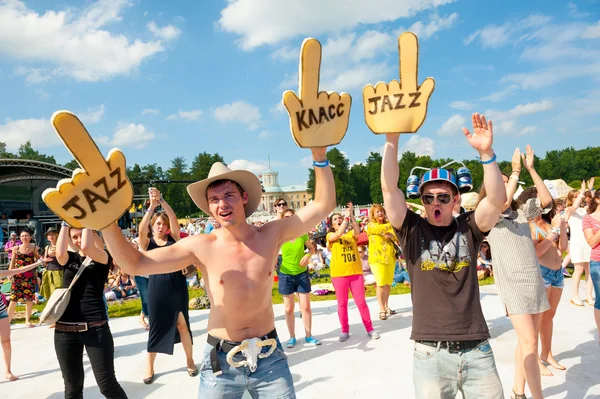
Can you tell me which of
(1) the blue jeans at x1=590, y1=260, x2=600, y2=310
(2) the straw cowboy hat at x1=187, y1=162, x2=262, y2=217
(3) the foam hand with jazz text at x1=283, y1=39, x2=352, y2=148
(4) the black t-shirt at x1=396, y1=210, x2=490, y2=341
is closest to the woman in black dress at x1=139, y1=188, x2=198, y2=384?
(2) the straw cowboy hat at x1=187, y1=162, x2=262, y2=217

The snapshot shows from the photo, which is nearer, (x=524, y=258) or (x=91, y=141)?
(x=91, y=141)

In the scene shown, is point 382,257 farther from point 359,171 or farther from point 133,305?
point 359,171

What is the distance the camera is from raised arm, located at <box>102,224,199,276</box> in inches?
78.1

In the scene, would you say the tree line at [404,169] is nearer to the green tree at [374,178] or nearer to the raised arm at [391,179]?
the green tree at [374,178]

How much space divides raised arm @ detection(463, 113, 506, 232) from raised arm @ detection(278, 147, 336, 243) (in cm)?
88

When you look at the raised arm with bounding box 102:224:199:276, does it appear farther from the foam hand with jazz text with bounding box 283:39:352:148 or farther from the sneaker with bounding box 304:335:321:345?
the sneaker with bounding box 304:335:321:345

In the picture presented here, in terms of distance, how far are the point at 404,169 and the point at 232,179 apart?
89543 millimetres

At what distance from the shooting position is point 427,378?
2281 millimetres

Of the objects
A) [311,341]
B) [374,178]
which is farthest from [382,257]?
[374,178]

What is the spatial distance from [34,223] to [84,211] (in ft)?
55.2

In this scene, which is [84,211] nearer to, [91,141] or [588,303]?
[91,141]

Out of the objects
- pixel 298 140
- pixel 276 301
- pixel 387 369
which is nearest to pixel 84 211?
pixel 298 140

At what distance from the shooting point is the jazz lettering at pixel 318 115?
2291 millimetres

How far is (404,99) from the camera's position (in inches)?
92.4
